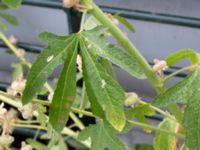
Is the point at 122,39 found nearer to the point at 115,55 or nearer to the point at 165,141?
the point at 115,55

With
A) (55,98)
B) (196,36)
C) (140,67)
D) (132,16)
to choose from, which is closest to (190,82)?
(140,67)

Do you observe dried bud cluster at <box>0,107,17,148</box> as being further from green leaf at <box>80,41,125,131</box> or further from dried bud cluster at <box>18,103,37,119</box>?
green leaf at <box>80,41,125,131</box>

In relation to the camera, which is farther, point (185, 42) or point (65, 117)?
point (185, 42)

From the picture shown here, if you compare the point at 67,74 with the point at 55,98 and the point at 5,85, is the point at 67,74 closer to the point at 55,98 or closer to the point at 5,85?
the point at 55,98

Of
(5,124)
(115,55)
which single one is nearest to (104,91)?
(115,55)

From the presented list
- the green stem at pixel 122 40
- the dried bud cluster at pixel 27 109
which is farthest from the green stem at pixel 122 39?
the dried bud cluster at pixel 27 109

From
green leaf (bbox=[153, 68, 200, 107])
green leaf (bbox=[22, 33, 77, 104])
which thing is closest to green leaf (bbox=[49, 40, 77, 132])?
green leaf (bbox=[22, 33, 77, 104])

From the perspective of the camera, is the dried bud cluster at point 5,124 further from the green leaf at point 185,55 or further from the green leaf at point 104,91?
the green leaf at point 185,55
